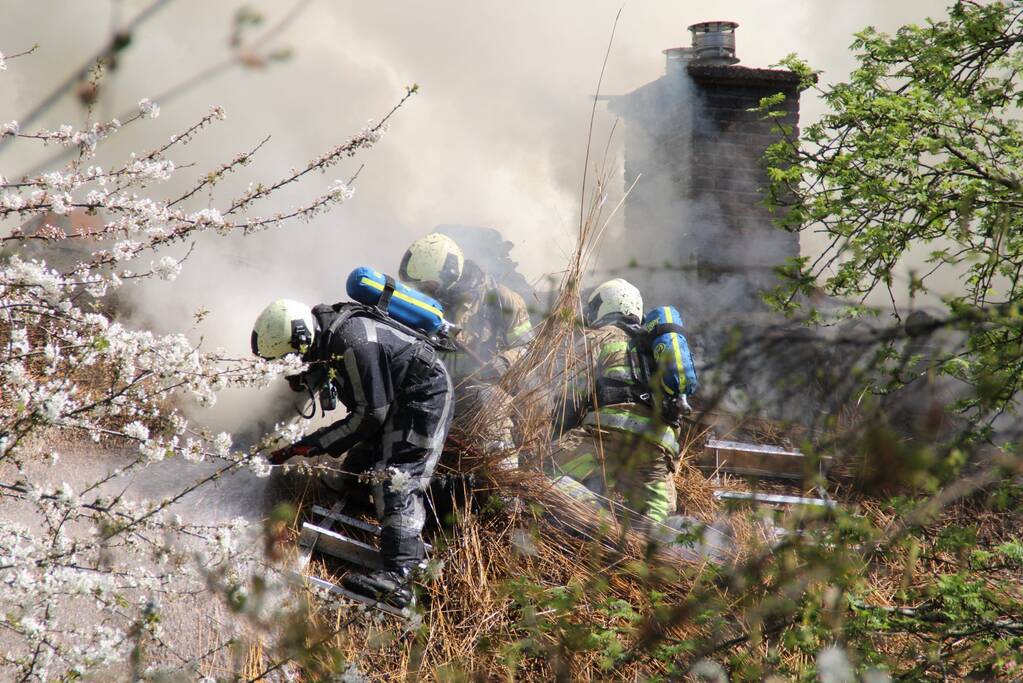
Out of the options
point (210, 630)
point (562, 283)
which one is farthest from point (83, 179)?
point (562, 283)

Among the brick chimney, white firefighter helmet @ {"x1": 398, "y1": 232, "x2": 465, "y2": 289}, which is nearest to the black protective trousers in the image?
white firefighter helmet @ {"x1": 398, "y1": 232, "x2": 465, "y2": 289}

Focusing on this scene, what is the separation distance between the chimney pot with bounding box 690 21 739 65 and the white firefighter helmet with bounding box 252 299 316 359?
5.44 m

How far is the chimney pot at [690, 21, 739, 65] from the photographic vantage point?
8828mm

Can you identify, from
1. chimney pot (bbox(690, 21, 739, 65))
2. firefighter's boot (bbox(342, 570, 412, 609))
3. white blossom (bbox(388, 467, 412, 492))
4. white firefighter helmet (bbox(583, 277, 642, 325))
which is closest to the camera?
white blossom (bbox(388, 467, 412, 492))

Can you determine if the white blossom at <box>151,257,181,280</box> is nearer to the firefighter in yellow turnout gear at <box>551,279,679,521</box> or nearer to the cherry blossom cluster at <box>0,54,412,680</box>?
the cherry blossom cluster at <box>0,54,412,680</box>

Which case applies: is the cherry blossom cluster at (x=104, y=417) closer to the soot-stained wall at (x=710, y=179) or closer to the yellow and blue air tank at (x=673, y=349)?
the yellow and blue air tank at (x=673, y=349)

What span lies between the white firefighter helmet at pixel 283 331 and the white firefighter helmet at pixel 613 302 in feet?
6.32

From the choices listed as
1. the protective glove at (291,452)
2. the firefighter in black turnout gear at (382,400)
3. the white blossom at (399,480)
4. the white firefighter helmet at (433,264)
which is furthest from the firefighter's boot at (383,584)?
the white firefighter helmet at (433,264)

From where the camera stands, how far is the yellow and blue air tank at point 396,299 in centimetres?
488

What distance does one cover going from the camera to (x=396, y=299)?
4906 millimetres

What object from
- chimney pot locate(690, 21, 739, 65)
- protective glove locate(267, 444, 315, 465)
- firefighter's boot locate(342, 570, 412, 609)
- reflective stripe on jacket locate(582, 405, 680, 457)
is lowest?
firefighter's boot locate(342, 570, 412, 609)

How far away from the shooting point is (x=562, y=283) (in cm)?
529

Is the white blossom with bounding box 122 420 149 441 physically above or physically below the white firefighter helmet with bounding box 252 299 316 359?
above

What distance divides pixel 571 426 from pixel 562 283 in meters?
0.83
